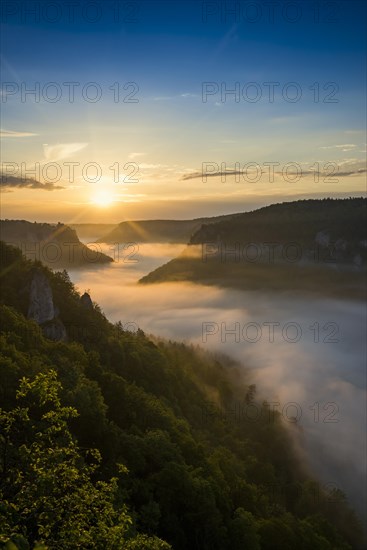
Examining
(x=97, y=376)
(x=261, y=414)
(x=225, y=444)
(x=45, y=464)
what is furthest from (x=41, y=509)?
(x=261, y=414)

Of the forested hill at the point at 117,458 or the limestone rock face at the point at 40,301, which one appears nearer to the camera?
the forested hill at the point at 117,458

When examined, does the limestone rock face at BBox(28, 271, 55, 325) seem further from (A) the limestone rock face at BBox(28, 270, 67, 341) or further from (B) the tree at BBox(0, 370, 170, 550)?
(B) the tree at BBox(0, 370, 170, 550)

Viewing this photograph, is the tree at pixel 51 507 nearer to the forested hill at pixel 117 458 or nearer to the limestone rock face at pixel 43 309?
the forested hill at pixel 117 458

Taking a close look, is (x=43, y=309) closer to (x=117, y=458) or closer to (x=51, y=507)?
(x=117, y=458)

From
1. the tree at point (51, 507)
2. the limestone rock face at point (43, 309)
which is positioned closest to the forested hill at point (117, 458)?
the tree at point (51, 507)

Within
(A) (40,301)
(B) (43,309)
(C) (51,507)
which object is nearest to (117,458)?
(C) (51,507)

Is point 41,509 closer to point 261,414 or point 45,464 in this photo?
point 45,464

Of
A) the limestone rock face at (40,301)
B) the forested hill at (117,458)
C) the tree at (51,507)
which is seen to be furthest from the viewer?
the limestone rock face at (40,301)
